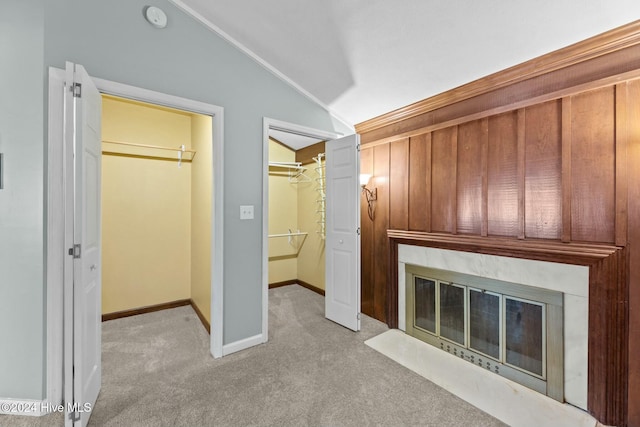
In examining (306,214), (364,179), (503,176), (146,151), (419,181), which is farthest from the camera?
(306,214)

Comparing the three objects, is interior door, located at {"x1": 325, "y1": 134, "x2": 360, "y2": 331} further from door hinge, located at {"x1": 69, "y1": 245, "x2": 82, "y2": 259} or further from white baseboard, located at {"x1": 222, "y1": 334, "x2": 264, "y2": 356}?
door hinge, located at {"x1": 69, "y1": 245, "x2": 82, "y2": 259}

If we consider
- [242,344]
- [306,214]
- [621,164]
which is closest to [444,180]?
[621,164]

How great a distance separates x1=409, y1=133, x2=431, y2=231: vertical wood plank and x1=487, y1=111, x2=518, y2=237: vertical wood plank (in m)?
0.55

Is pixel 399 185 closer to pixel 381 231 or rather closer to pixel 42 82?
pixel 381 231

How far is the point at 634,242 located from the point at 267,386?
2.53 m

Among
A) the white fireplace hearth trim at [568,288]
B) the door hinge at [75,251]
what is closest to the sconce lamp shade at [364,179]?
the white fireplace hearth trim at [568,288]

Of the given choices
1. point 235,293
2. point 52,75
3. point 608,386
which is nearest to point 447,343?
point 608,386

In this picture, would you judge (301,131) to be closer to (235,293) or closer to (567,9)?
(235,293)

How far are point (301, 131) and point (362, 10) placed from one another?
1.26 metres

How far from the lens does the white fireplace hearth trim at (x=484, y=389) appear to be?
1741 millimetres

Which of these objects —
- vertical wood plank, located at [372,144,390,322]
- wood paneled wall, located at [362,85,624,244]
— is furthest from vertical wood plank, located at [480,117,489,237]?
vertical wood plank, located at [372,144,390,322]

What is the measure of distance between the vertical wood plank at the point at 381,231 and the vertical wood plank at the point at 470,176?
31.5 inches

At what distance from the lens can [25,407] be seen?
1766 mm

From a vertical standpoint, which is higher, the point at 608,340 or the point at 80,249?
the point at 80,249
